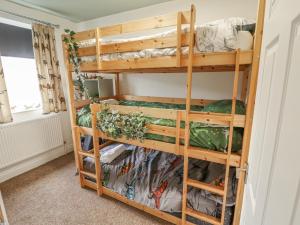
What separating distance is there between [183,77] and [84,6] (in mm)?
2004

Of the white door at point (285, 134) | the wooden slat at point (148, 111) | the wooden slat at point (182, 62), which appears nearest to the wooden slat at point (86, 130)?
the wooden slat at point (148, 111)

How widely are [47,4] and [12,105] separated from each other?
1719 mm

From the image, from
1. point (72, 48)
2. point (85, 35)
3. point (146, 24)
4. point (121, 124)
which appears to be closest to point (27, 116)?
point (72, 48)

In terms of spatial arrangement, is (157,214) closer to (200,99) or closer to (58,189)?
(58,189)

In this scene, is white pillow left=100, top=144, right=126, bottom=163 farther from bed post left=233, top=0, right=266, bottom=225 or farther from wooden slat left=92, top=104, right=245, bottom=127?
bed post left=233, top=0, right=266, bottom=225

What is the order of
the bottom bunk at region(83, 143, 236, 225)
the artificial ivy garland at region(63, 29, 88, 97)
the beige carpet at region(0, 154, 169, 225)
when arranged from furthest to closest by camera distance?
the artificial ivy garland at region(63, 29, 88, 97), the beige carpet at region(0, 154, 169, 225), the bottom bunk at region(83, 143, 236, 225)

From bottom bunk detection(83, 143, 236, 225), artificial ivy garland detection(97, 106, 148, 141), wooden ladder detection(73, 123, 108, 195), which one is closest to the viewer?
bottom bunk detection(83, 143, 236, 225)

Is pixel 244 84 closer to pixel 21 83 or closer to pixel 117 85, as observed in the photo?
pixel 117 85

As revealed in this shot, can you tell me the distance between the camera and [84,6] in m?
2.72

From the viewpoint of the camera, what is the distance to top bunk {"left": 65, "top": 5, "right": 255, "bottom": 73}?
1.28 meters

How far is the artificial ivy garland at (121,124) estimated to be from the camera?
1.74 meters

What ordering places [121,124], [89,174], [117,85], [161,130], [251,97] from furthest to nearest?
[117,85]
[89,174]
[121,124]
[161,130]
[251,97]

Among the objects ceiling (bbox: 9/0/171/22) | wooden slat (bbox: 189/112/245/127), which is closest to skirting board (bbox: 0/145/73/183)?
ceiling (bbox: 9/0/171/22)

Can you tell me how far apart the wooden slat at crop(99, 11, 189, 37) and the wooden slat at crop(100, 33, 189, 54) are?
104 mm
